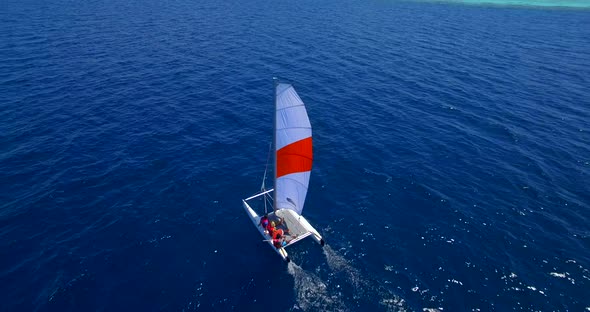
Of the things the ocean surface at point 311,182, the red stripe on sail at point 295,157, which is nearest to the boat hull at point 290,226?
the ocean surface at point 311,182

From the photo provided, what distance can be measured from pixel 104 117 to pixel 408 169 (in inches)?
1813

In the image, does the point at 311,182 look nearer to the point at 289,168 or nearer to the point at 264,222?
the point at 264,222

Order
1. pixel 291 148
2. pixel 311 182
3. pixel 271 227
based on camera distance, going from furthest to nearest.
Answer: pixel 311 182 < pixel 271 227 < pixel 291 148

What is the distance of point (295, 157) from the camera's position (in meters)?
29.3

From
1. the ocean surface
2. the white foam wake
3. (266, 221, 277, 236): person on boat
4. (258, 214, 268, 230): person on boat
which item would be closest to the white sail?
(266, 221, 277, 236): person on boat

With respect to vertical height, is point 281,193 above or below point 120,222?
above

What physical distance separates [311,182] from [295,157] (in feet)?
40.6

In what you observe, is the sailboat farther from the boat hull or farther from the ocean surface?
the ocean surface

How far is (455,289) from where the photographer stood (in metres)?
28.3

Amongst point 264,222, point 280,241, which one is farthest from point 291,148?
point 280,241

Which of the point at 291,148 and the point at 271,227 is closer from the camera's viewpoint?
the point at 291,148

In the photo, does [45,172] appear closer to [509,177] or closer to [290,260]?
[290,260]

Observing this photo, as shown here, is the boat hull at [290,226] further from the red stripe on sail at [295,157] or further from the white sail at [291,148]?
the red stripe on sail at [295,157]

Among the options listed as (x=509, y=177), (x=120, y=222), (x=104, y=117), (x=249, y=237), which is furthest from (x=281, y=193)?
(x=104, y=117)
